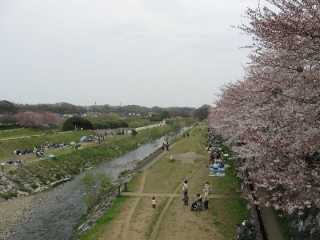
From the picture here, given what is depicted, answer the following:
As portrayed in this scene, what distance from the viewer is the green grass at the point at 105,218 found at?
2147 centimetres

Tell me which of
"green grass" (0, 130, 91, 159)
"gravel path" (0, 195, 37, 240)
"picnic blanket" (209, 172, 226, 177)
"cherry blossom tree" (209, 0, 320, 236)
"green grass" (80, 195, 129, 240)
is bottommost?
"gravel path" (0, 195, 37, 240)

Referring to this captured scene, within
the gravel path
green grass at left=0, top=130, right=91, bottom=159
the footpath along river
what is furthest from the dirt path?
green grass at left=0, top=130, right=91, bottom=159

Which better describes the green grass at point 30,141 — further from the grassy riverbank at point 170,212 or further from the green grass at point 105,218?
the green grass at point 105,218

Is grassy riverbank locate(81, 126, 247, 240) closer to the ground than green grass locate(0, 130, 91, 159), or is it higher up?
closer to the ground

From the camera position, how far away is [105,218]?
2366 centimetres

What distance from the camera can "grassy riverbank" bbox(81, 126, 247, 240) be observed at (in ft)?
67.2

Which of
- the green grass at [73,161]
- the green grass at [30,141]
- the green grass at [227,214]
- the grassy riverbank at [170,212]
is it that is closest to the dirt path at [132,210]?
the grassy riverbank at [170,212]

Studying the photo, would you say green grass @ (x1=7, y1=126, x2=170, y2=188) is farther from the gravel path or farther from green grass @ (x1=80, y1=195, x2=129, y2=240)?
green grass @ (x1=80, y1=195, x2=129, y2=240)

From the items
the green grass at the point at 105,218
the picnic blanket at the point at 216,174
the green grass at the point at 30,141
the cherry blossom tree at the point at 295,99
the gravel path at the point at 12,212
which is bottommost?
the gravel path at the point at 12,212

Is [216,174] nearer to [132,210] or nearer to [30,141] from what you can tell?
[132,210]

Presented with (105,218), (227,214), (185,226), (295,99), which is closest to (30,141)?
(105,218)

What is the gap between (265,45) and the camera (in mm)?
11234

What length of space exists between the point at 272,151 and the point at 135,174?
28.3 m

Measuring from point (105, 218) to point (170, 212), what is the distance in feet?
13.7
